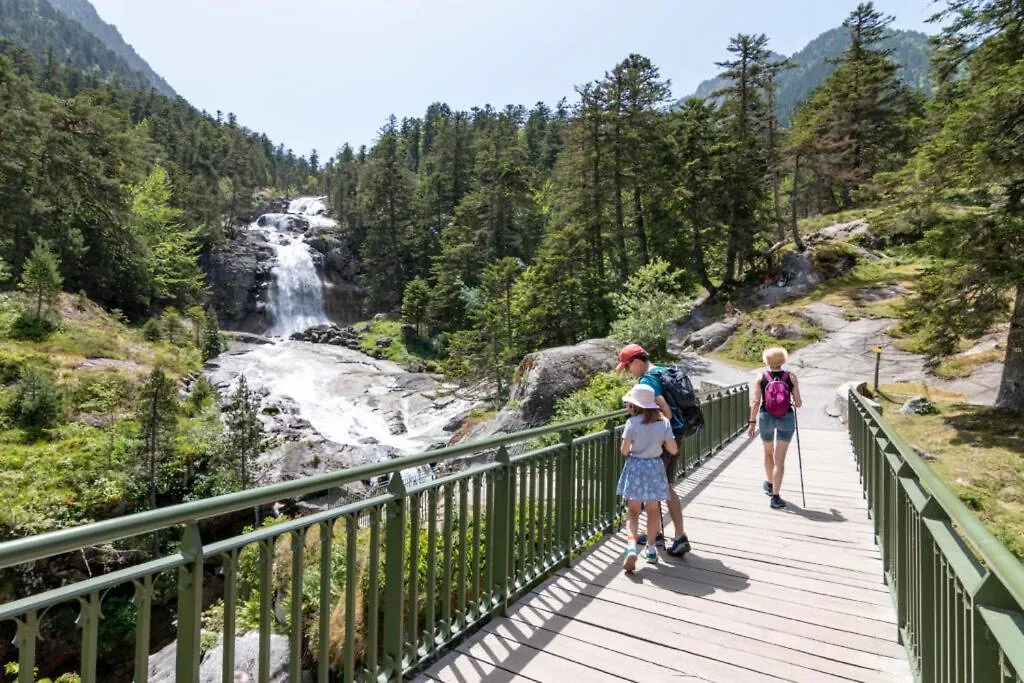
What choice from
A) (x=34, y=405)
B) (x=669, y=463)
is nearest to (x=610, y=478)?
(x=669, y=463)

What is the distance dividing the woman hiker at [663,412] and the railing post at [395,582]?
2.67m

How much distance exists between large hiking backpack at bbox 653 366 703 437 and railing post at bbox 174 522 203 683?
13.6ft

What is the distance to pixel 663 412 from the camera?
16.2ft

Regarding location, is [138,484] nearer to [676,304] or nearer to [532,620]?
[532,620]

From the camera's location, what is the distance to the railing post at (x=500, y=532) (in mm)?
4020

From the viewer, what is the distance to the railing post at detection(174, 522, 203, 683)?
2061 mm

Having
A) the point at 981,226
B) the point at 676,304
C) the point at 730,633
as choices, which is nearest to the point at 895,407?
the point at 981,226

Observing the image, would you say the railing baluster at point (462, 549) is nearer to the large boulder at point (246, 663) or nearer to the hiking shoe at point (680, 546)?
the large boulder at point (246, 663)

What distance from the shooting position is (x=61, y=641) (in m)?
11.1

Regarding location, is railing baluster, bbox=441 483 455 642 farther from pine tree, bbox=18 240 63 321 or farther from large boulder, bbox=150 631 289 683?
pine tree, bbox=18 240 63 321

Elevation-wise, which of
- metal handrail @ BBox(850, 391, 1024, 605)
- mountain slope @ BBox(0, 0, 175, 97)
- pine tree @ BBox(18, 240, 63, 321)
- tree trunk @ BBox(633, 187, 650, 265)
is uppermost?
mountain slope @ BBox(0, 0, 175, 97)

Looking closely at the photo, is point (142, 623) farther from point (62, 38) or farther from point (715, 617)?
point (62, 38)

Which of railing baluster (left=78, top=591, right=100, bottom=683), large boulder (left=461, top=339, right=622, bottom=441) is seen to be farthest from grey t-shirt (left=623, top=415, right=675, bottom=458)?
large boulder (left=461, top=339, right=622, bottom=441)

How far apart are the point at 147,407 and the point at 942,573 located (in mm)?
18267
